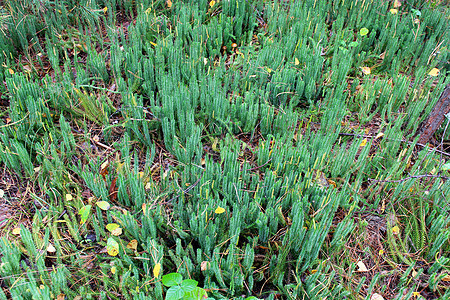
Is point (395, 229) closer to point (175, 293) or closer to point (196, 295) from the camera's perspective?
point (196, 295)

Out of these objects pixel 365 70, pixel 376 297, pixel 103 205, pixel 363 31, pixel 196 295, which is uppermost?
pixel 363 31

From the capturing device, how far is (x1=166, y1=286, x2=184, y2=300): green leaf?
1.75 m

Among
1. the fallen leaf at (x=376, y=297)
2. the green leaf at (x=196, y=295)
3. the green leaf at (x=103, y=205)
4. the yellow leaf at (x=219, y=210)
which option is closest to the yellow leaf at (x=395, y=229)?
the fallen leaf at (x=376, y=297)

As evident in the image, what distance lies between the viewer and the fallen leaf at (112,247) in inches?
77.9

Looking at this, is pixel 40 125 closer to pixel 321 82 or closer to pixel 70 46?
pixel 70 46

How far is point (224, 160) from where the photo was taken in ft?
8.34

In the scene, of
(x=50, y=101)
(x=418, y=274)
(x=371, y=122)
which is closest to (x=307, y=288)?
(x=418, y=274)

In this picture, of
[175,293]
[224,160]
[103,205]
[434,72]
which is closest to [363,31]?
[434,72]

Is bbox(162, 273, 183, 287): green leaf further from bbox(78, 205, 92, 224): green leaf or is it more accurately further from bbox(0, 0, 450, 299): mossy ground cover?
bbox(78, 205, 92, 224): green leaf

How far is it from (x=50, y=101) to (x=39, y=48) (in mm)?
881

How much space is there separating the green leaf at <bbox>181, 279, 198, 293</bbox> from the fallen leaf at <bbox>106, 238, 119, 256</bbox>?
1.47 ft

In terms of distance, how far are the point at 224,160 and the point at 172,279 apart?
3.19ft

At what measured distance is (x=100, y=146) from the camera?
274 centimetres

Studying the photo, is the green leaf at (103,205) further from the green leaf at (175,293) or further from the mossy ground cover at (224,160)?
the green leaf at (175,293)
